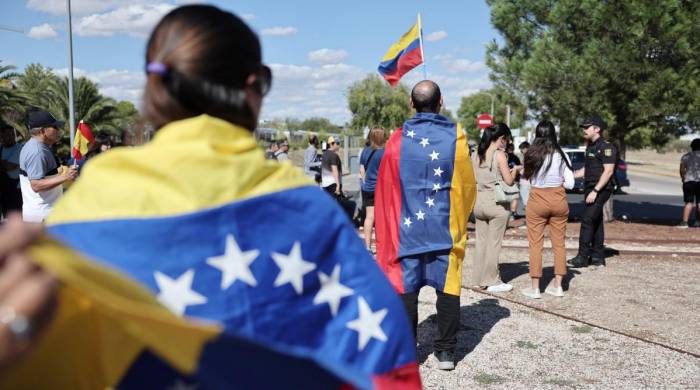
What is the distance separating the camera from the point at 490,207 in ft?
24.3

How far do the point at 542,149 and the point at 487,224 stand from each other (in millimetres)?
1074

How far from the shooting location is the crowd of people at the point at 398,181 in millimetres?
1289

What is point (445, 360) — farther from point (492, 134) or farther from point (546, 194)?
point (492, 134)

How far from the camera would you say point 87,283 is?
966 millimetres

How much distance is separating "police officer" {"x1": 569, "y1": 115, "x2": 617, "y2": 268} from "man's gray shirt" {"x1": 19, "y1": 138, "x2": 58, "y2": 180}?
661 cm

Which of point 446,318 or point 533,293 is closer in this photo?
point 446,318

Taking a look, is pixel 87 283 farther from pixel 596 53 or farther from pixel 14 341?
pixel 596 53

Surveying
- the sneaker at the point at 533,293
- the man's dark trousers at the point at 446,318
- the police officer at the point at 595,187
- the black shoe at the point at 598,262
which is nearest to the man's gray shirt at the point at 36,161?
the man's dark trousers at the point at 446,318

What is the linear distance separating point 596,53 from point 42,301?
13.5 meters

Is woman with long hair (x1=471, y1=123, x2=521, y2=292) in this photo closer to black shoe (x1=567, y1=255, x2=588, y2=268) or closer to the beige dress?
the beige dress

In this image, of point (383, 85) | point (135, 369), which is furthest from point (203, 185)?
point (383, 85)

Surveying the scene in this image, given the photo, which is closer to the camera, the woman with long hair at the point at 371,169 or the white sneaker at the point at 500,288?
the white sneaker at the point at 500,288

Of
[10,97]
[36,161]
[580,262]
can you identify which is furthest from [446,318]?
[10,97]

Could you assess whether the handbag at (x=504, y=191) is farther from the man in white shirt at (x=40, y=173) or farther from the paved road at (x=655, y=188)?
the paved road at (x=655, y=188)
